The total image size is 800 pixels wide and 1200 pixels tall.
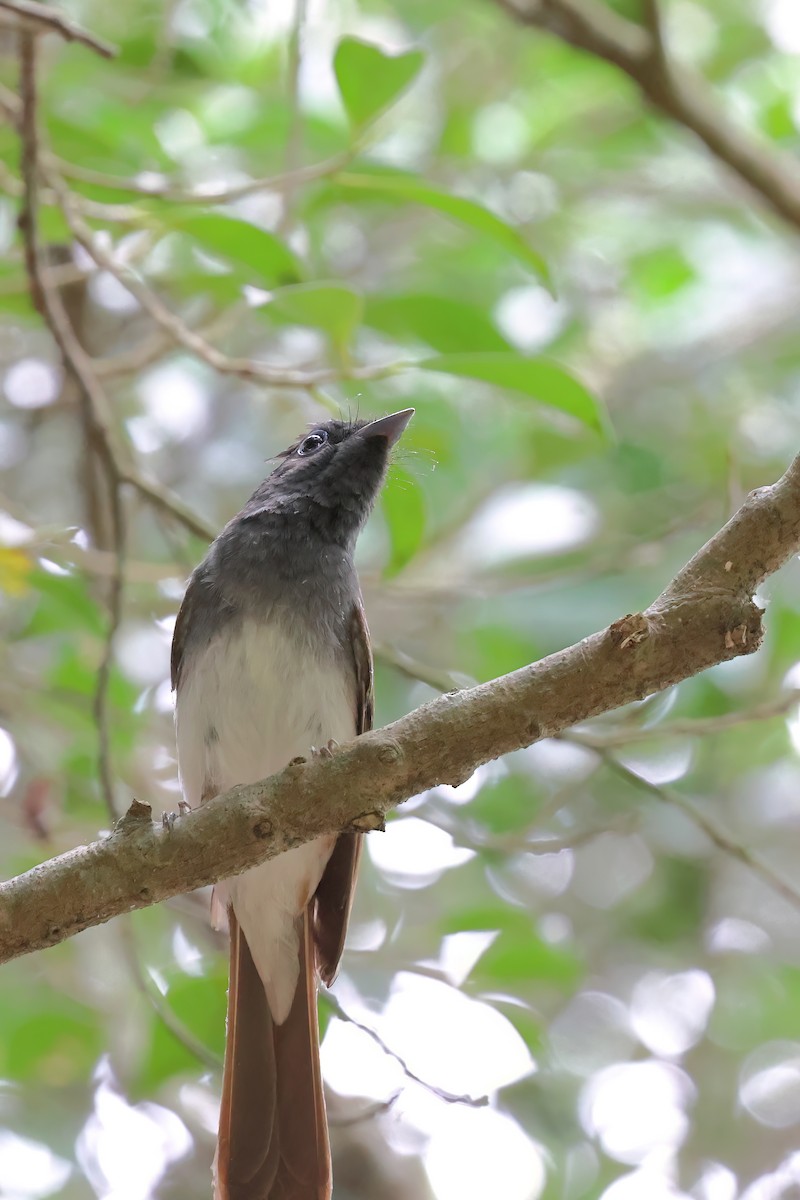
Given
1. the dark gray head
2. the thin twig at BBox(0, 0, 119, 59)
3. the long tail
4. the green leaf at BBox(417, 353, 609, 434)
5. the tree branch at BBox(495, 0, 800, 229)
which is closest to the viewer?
the thin twig at BBox(0, 0, 119, 59)

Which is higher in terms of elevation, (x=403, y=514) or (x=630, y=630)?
(x=403, y=514)

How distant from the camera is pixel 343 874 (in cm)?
285

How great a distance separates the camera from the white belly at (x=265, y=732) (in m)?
2.56

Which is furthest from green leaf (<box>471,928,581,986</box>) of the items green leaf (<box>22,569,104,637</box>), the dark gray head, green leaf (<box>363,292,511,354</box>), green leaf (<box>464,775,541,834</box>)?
green leaf (<box>363,292,511,354</box>)

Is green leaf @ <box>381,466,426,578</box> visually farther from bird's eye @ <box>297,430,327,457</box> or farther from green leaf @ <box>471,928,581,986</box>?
green leaf @ <box>471,928,581,986</box>

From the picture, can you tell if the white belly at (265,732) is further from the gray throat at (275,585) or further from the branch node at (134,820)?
the branch node at (134,820)

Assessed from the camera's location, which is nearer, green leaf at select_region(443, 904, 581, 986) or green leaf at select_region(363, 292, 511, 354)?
green leaf at select_region(363, 292, 511, 354)

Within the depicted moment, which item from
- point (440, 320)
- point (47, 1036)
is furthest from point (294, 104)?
point (47, 1036)

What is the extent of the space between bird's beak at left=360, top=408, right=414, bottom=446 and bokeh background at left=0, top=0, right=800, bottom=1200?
4.6 inches

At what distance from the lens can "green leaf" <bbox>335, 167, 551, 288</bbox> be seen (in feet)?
8.51

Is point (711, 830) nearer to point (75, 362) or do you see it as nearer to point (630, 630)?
point (630, 630)

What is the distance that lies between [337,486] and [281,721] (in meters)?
0.51

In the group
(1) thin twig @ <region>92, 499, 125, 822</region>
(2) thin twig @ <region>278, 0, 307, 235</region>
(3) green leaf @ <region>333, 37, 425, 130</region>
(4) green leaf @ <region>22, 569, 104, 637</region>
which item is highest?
(2) thin twig @ <region>278, 0, 307, 235</region>

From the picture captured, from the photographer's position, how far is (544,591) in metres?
3.43
